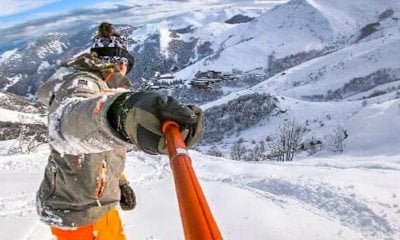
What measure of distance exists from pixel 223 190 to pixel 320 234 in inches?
82.0

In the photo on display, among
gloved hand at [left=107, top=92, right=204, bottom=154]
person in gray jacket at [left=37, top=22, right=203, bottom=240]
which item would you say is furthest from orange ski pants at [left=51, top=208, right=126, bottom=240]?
gloved hand at [left=107, top=92, right=204, bottom=154]

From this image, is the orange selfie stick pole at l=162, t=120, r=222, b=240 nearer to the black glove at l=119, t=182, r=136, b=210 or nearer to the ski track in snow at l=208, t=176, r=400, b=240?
the black glove at l=119, t=182, r=136, b=210

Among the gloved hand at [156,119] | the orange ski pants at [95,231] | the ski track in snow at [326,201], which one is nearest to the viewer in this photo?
the gloved hand at [156,119]

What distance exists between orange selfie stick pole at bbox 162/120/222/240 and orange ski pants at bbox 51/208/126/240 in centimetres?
166

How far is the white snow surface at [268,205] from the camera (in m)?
5.65

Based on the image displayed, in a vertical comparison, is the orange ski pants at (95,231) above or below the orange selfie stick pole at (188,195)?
below

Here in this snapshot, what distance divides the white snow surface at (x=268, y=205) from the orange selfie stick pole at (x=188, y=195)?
4087mm

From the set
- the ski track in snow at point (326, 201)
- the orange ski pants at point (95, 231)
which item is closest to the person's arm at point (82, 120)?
the orange ski pants at point (95, 231)

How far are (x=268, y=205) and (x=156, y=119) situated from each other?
17.4ft

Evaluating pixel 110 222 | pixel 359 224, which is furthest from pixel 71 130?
pixel 359 224

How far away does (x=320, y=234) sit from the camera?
5.48m

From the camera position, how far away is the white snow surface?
18.5 feet

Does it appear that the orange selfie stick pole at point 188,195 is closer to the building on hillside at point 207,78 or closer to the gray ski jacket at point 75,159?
the gray ski jacket at point 75,159

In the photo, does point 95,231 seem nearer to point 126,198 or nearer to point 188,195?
point 126,198
